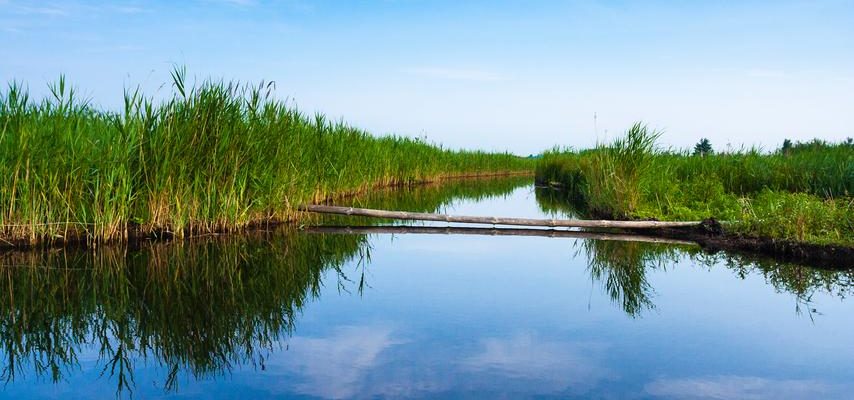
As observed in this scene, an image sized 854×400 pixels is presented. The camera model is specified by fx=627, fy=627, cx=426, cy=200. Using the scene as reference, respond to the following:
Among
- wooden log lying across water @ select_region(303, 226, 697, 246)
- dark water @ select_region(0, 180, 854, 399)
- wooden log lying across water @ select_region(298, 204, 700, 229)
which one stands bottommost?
dark water @ select_region(0, 180, 854, 399)

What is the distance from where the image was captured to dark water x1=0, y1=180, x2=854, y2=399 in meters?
3.96

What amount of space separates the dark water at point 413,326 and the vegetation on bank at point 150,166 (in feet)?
2.14

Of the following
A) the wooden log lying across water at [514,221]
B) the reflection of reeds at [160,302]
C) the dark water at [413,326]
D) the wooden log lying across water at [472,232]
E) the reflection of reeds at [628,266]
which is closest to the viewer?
the dark water at [413,326]

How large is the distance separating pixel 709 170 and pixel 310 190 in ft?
30.2

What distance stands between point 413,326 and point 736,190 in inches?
450

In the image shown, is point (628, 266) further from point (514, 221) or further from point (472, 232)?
point (472, 232)

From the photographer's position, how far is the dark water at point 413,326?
396 centimetres

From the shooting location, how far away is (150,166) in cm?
839

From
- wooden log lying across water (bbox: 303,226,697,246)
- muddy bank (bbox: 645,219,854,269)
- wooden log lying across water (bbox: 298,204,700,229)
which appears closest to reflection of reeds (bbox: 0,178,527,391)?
wooden log lying across water (bbox: 303,226,697,246)

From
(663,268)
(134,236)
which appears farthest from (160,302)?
(663,268)

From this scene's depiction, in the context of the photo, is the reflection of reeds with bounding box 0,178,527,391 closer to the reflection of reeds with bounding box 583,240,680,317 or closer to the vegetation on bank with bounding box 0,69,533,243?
the vegetation on bank with bounding box 0,69,533,243

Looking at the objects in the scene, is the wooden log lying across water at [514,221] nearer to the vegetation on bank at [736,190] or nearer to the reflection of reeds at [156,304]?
the vegetation on bank at [736,190]

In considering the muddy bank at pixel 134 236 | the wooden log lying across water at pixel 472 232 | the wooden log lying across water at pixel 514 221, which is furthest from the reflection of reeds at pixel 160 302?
the wooden log lying across water at pixel 514 221

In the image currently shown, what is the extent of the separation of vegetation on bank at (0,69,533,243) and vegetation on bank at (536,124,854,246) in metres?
6.12
